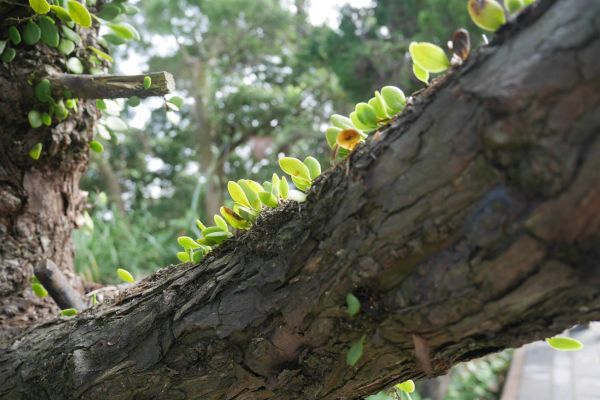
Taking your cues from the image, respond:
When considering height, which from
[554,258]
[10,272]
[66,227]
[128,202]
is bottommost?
[554,258]

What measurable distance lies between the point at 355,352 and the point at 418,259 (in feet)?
0.53

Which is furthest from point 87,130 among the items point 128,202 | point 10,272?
point 128,202

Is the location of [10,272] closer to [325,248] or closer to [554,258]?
[325,248]

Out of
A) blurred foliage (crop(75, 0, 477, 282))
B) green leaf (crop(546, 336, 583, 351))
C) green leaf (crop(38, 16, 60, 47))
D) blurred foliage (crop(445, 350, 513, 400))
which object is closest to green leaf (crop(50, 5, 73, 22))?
green leaf (crop(38, 16, 60, 47))

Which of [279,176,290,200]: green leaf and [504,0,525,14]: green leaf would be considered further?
[279,176,290,200]: green leaf

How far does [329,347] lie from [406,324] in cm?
13

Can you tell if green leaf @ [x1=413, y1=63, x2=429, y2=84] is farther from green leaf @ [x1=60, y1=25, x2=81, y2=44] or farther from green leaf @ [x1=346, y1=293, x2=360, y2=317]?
green leaf @ [x1=60, y1=25, x2=81, y2=44]

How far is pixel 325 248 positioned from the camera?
695 mm

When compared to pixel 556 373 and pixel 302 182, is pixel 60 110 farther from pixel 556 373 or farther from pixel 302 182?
pixel 556 373

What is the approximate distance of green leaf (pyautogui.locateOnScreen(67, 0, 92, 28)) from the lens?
1.08m

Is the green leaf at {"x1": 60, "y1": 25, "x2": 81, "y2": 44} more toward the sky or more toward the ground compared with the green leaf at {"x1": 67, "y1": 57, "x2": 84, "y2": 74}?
more toward the sky

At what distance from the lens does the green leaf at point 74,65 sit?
49.1 inches

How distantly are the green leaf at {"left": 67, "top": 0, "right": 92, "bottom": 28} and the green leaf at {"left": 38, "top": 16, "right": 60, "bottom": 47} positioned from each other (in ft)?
0.27

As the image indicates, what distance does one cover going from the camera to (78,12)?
1.10 meters
